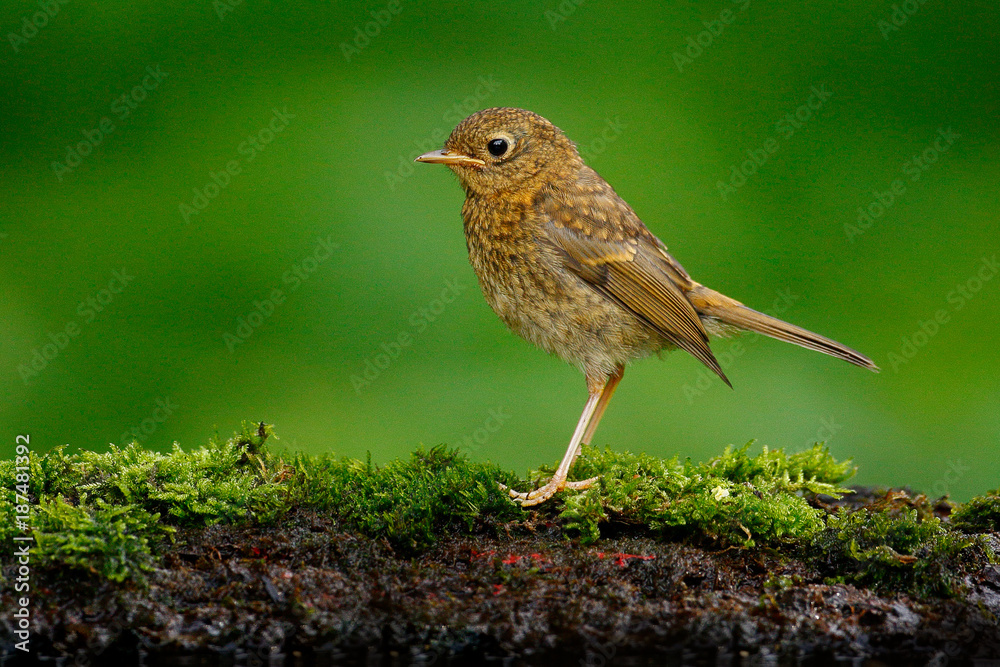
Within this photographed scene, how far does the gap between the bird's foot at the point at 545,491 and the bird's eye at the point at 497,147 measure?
185 cm

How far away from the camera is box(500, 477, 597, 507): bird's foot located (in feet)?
13.6

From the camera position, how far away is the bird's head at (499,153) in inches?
199

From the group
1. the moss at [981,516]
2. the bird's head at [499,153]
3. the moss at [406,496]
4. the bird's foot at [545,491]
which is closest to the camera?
the moss at [406,496]

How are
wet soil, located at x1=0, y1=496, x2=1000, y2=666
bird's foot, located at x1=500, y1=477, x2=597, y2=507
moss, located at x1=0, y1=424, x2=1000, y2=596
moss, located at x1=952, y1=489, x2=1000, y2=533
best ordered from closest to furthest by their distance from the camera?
wet soil, located at x1=0, y1=496, x2=1000, y2=666
moss, located at x1=0, y1=424, x2=1000, y2=596
moss, located at x1=952, y1=489, x2=1000, y2=533
bird's foot, located at x1=500, y1=477, x2=597, y2=507

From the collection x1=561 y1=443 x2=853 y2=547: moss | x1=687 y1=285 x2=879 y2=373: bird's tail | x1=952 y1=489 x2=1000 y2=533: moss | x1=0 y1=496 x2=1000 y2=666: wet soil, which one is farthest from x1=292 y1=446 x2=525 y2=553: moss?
x1=952 y1=489 x2=1000 y2=533: moss

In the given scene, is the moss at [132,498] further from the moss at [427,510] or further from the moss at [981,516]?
the moss at [981,516]

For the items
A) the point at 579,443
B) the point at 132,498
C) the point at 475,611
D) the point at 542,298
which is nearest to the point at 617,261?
the point at 542,298

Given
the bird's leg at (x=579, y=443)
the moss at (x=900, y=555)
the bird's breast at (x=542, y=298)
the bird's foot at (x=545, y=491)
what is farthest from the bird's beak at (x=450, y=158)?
the moss at (x=900, y=555)

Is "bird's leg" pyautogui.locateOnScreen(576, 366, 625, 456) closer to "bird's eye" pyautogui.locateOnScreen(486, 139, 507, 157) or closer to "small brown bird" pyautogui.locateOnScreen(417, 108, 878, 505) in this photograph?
"small brown bird" pyautogui.locateOnScreen(417, 108, 878, 505)

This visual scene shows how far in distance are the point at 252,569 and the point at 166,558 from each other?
1.10 ft

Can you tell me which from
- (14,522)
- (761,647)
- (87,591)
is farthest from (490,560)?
(14,522)

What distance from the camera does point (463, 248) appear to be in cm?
820

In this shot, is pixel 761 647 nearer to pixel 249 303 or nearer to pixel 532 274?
pixel 532 274

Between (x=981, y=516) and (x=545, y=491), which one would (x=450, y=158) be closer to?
(x=545, y=491)
